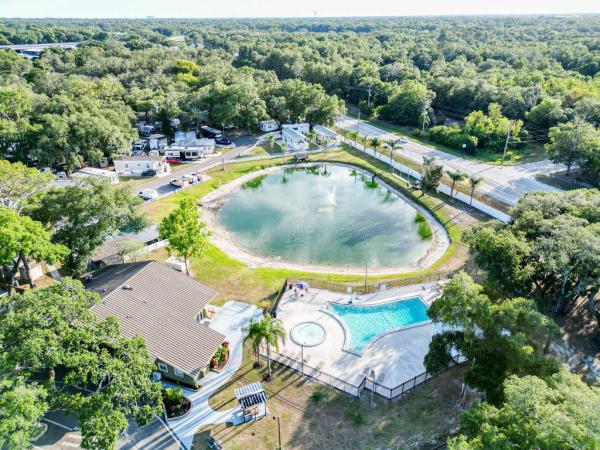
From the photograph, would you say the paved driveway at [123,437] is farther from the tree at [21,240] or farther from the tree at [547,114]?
the tree at [547,114]

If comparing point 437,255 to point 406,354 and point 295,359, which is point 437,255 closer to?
point 406,354

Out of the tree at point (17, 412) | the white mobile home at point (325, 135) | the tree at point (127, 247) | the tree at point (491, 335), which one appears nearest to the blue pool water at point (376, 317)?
the tree at point (491, 335)

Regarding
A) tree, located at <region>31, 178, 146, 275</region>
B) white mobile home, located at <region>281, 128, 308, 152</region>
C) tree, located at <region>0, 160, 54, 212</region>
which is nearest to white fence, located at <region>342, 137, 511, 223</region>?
white mobile home, located at <region>281, 128, 308, 152</region>

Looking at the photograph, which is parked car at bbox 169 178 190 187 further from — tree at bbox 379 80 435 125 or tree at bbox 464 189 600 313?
tree at bbox 379 80 435 125

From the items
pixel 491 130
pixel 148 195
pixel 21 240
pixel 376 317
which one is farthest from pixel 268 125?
pixel 21 240

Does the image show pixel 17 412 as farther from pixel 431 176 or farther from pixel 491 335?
pixel 431 176
